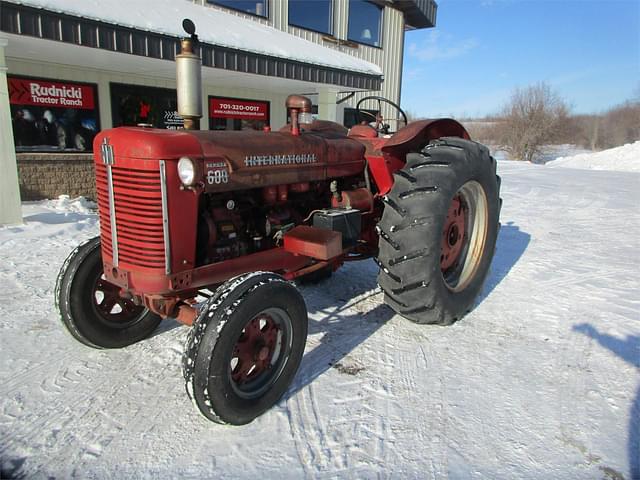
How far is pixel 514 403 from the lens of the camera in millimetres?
2568

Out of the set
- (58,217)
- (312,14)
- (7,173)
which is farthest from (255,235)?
(312,14)

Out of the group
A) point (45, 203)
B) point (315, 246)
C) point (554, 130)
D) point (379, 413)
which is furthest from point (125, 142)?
point (554, 130)

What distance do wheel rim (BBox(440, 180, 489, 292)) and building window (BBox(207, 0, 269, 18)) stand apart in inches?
349

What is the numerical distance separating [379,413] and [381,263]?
1005 millimetres

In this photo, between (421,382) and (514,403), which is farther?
(421,382)

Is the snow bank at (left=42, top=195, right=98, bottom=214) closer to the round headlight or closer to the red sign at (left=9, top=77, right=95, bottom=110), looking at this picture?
the red sign at (left=9, top=77, right=95, bottom=110)

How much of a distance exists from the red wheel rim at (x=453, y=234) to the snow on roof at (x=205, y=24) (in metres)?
5.15

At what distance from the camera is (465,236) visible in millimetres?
3949

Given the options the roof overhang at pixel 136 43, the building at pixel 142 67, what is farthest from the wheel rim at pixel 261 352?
the roof overhang at pixel 136 43

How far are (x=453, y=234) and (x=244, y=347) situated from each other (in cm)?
213

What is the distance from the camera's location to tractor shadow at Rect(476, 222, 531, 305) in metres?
4.53

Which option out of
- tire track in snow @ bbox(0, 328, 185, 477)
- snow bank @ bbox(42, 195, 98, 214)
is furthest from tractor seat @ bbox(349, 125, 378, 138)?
snow bank @ bbox(42, 195, 98, 214)

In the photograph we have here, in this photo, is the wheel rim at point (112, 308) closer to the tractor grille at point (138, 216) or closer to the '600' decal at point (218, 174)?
the tractor grille at point (138, 216)

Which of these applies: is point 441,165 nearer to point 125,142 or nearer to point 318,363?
point 318,363
